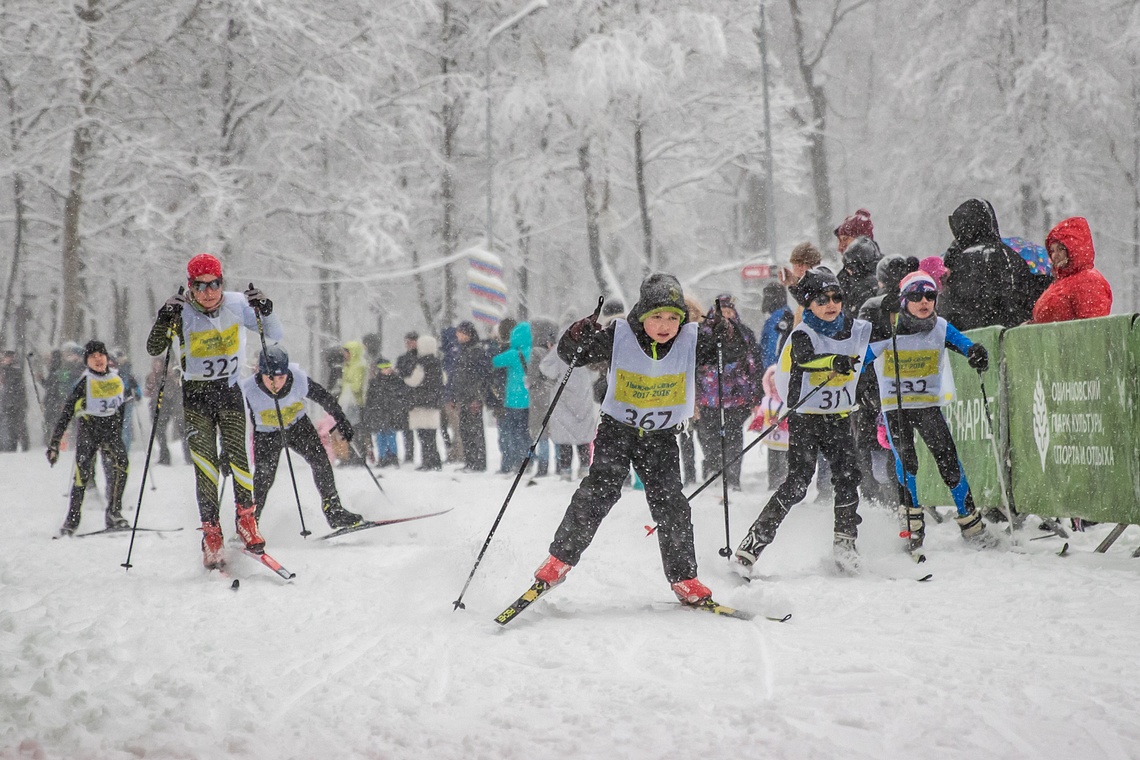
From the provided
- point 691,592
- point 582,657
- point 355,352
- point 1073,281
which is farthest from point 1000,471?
point 355,352

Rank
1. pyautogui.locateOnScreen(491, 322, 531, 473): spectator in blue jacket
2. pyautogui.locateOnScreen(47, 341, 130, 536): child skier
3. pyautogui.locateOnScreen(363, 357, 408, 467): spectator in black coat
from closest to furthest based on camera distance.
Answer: pyautogui.locateOnScreen(47, 341, 130, 536): child skier
pyautogui.locateOnScreen(491, 322, 531, 473): spectator in blue jacket
pyautogui.locateOnScreen(363, 357, 408, 467): spectator in black coat

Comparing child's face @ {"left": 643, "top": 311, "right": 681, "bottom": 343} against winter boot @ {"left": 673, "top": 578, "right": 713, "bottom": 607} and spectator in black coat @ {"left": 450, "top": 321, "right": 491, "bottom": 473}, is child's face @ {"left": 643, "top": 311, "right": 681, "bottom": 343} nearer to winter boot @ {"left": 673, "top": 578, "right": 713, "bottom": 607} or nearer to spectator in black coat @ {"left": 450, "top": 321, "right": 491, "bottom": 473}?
winter boot @ {"left": 673, "top": 578, "right": 713, "bottom": 607}

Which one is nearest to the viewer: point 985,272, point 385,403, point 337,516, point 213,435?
point 213,435

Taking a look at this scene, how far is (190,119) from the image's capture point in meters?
19.7

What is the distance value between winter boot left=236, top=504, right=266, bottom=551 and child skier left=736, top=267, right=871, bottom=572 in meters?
3.12

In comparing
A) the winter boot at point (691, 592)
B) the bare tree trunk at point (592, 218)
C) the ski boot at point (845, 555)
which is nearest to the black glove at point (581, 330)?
the winter boot at point (691, 592)

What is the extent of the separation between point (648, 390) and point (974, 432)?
341 cm

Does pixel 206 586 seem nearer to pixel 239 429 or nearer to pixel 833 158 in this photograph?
pixel 239 429

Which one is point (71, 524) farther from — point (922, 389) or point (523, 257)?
point (523, 257)

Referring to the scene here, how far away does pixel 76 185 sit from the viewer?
1852 cm

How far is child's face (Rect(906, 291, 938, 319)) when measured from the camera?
671 centimetres

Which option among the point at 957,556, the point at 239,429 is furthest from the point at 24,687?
the point at 957,556

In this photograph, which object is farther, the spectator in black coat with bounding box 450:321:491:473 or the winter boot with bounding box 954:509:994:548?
the spectator in black coat with bounding box 450:321:491:473

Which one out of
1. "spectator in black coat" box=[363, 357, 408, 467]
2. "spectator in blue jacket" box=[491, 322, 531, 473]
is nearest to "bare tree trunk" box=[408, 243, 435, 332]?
"spectator in black coat" box=[363, 357, 408, 467]
